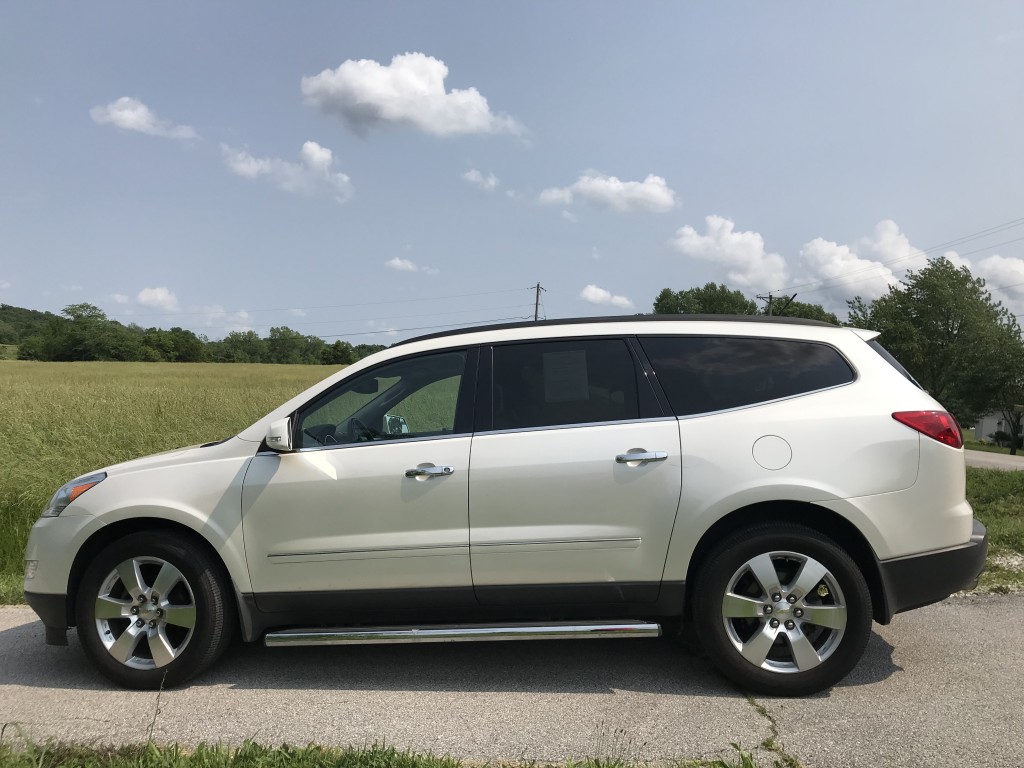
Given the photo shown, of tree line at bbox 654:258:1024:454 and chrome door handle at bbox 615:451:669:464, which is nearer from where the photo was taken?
chrome door handle at bbox 615:451:669:464

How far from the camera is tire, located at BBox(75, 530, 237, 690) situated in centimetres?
384

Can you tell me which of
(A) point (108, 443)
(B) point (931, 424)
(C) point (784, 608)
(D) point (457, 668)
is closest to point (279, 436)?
(D) point (457, 668)

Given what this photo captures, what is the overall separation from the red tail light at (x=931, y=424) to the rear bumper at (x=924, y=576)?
54cm

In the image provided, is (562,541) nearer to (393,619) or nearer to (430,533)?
(430,533)

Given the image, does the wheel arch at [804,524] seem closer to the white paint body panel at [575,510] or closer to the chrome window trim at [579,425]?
the white paint body panel at [575,510]

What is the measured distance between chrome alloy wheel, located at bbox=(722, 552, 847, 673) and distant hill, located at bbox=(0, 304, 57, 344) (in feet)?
324

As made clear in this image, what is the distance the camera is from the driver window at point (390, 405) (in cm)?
395

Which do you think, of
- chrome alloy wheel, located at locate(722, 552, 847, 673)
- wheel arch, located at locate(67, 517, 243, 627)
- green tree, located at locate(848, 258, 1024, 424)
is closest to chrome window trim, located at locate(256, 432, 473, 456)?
wheel arch, located at locate(67, 517, 243, 627)

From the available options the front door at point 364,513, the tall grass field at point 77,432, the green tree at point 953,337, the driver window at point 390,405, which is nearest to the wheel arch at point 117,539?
the front door at point 364,513

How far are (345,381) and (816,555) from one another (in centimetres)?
255

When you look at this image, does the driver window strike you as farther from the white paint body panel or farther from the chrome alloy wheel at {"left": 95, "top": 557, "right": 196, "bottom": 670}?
the chrome alloy wheel at {"left": 95, "top": 557, "right": 196, "bottom": 670}

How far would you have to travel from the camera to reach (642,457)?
3633 mm

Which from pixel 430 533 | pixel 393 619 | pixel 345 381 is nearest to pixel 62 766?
pixel 393 619

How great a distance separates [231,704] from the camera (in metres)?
3.64
